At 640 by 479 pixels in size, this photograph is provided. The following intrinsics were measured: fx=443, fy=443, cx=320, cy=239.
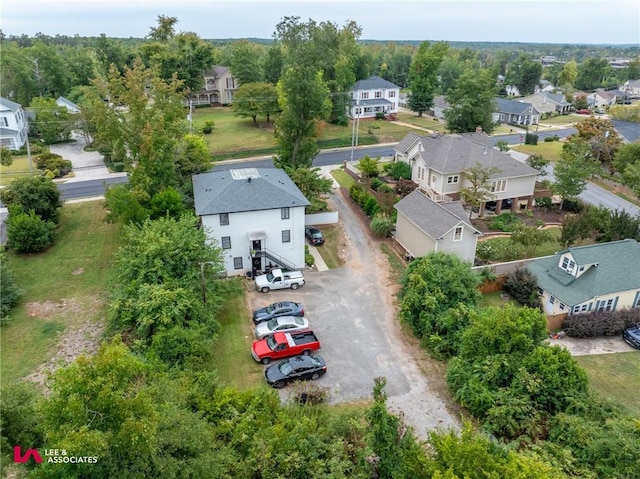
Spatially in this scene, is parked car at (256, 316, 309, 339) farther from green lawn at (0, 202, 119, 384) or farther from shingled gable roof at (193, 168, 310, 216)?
green lawn at (0, 202, 119, 384)

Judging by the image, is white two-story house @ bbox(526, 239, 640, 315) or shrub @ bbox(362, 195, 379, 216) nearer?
white two-story house @ bbox(526, 239, 640, 315)

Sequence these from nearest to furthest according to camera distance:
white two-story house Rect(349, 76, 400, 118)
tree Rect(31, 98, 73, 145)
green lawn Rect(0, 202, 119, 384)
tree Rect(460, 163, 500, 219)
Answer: green lawn Rect(0, 202, 119, 384) < tree Rect(460, 163, 500, 219) < tree Rect(31, 98, 73, 145) < white two-story house Rect(349, 76, 400, 118)

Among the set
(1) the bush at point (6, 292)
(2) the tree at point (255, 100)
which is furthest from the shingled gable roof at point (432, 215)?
(2) the tree at point (255, 100)

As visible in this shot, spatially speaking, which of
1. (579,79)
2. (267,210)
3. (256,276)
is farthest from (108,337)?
(579,79)

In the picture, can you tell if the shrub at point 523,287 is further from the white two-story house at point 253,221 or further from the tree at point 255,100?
the tree at point 255,100

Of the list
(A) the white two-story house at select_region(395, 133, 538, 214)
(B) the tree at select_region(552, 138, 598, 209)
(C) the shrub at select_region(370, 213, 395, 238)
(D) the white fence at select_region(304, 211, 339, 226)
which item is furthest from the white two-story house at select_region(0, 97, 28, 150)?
(B) the tree at select_region(552, 138, 598, 209)

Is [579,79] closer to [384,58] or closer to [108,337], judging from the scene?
[384,58]
